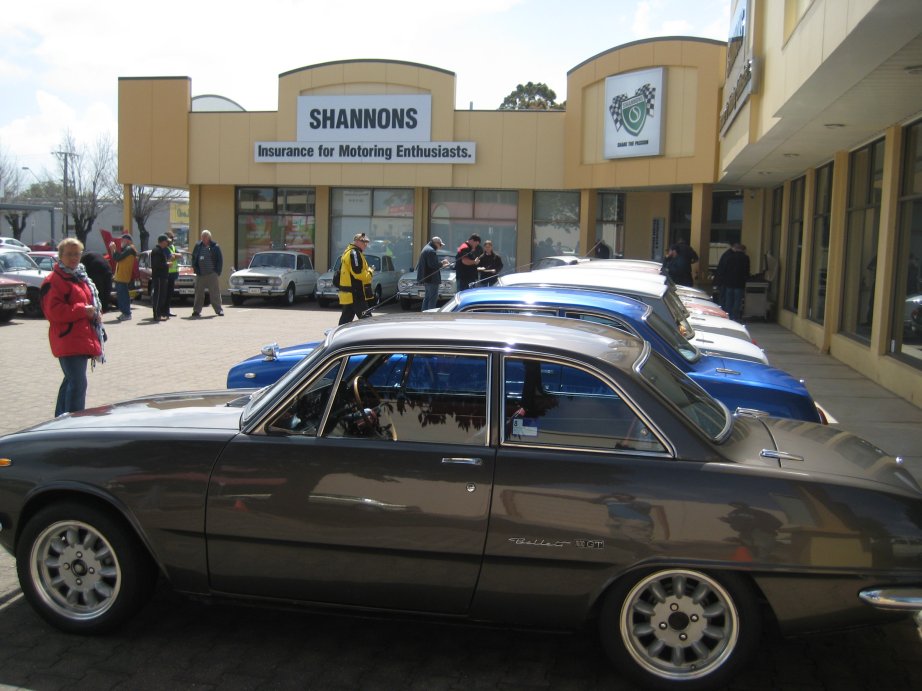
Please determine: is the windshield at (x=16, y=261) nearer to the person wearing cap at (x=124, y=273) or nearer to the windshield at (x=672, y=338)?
the person wearing cap at (x=124, y=273)

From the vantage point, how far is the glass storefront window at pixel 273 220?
92.5 feet

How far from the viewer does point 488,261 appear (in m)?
19.5

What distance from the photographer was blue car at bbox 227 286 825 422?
5973mm

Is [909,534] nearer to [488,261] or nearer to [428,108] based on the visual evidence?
[488,261]

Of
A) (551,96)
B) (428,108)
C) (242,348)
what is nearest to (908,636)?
(242,348)

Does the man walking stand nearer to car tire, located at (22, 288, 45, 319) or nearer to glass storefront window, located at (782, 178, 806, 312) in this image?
car tire, located at (22, 288, 45, 319)

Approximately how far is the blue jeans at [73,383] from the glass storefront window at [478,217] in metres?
19.9

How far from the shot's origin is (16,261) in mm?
20094

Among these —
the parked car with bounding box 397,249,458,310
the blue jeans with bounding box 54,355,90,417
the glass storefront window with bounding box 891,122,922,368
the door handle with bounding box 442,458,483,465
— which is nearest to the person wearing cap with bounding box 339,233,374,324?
the blue jeans with bounding box 54,355,90,417

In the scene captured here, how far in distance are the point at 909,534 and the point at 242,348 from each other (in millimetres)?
12139

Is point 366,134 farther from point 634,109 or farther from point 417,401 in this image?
point 417,401

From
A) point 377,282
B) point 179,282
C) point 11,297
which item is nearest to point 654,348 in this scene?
point 11,297

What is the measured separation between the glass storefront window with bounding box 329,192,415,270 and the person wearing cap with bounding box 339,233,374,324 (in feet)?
47.5

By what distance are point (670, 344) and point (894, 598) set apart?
3291 mm
